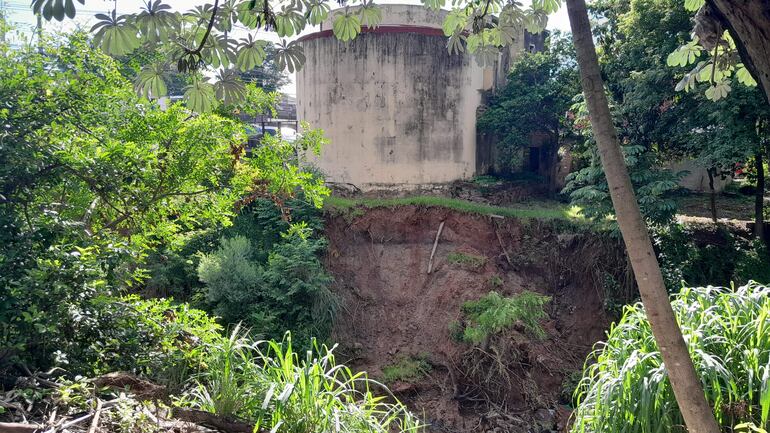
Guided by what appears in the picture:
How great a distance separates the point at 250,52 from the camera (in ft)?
9.87

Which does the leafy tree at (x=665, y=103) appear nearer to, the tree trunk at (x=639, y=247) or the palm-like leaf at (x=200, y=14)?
the tree trunk at (x=639, y=247)

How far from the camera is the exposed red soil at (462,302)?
10211 mm

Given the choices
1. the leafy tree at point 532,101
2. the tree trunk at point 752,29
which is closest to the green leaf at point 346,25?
the tree trunk at point 752,29

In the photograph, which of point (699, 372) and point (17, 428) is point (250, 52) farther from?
point (699, 372)

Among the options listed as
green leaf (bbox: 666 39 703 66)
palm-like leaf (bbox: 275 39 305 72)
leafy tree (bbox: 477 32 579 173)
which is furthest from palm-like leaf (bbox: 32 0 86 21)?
leafy tree (bbox: 477 32 579 173)

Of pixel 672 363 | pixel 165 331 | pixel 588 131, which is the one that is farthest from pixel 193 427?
pixel 588 131

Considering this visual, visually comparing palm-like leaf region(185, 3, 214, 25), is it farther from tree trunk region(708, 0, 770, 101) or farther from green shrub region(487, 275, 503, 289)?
green shrub region(487, 275, 503, 289)

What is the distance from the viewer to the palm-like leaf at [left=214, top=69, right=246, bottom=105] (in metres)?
3.00

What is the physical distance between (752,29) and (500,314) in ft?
28.4

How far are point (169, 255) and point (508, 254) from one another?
22.4 ft

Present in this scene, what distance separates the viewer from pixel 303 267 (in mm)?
10484

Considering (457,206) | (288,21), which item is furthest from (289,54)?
(457,206)

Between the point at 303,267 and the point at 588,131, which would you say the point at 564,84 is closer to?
the point at 588,131

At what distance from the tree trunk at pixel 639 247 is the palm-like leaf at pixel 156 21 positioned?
178cm
